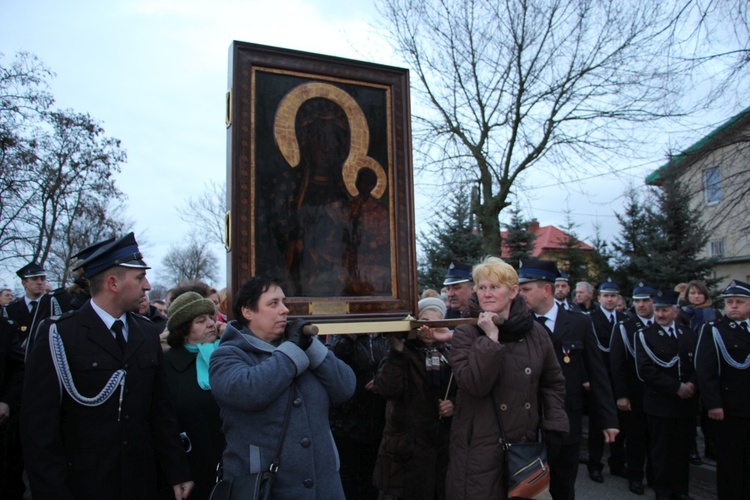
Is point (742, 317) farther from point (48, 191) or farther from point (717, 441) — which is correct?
point (48, 191)

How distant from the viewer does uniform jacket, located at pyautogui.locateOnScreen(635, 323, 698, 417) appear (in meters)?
6.19

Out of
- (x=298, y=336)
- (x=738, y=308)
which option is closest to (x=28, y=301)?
(x=298, y=336)

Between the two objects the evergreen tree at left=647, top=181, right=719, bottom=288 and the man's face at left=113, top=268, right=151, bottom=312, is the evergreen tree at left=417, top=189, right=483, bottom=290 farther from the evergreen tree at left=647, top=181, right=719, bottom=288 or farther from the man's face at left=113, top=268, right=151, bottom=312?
the man's face at left=113, top=268, right=151, bottom=312

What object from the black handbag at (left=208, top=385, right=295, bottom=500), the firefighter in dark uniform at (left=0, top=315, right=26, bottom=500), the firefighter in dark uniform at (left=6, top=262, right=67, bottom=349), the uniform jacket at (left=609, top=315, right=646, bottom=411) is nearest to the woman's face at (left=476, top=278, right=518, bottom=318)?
the black handbag at (left=208, top=385, right=295, bottom=500)

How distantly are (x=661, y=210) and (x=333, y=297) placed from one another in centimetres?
1656

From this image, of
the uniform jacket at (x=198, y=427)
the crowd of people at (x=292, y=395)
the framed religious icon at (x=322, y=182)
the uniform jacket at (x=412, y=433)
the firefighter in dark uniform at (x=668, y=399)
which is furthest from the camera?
the firefighter in dark uniform at (x=668, y=399)

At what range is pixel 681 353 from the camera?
6.53 metres

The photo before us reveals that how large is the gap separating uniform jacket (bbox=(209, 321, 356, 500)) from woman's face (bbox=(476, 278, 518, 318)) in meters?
1.13

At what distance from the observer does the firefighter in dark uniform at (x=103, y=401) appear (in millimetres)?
2857

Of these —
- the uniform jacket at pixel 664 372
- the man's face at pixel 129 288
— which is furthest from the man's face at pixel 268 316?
the uniform jacket at pixel 664 372

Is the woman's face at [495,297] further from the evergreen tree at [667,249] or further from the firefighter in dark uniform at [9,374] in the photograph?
the evergreen tree at [667,249]

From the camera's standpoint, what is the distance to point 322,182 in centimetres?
378

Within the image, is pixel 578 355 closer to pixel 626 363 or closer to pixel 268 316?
pixel 626 363

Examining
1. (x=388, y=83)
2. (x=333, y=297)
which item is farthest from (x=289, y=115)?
(x=333, y=297)
